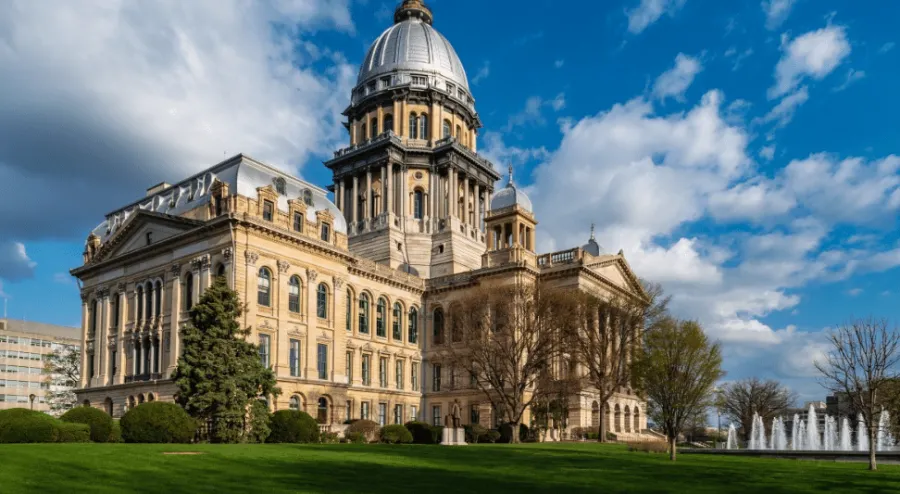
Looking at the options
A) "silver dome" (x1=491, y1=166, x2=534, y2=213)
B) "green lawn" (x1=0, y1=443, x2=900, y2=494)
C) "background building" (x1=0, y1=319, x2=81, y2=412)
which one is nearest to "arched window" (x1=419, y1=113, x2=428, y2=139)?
"silver dome" (x1=491, y1=166, x2=534, y2=213)

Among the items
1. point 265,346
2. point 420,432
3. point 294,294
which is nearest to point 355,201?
point 294,294

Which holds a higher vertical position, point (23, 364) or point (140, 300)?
point (140, 300)

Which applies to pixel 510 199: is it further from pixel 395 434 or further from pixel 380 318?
pixel 395 434

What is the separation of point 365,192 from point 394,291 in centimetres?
1784

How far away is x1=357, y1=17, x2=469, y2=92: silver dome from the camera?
93750 mm

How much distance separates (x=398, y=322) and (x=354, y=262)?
9571 millimetres

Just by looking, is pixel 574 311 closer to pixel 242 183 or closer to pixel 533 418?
pixel 533 418

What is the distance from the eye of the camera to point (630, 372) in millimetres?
59969

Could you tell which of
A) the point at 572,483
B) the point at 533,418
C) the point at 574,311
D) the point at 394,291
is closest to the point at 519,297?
the point at 574,311

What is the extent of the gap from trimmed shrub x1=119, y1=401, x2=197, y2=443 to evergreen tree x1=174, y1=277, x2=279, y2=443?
10.1 ft

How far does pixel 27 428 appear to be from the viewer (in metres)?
35.5

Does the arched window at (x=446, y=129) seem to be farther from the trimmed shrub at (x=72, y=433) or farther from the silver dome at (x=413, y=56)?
the trimmed shrub at (x=72, y=433)

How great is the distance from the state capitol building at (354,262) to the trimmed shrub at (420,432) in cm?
1019

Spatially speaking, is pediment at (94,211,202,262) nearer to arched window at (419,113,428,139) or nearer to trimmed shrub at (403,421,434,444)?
trimmed shrub at (403,421,434,444)
